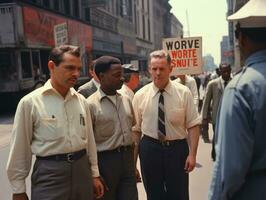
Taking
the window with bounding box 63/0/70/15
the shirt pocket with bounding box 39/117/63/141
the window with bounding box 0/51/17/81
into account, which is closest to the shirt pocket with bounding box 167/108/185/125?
the shirt pocket with bounding box 39/117/63/141

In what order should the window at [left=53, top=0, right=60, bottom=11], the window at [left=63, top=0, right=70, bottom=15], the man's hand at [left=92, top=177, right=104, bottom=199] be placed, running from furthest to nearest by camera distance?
the window at [left=63, top=0, right=70, bottom=15], the window at [left=53, top=0, right=60, bottom=11], the man's hand at [left=92, top=177, right=104, bottom=199]

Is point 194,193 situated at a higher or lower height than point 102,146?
lower

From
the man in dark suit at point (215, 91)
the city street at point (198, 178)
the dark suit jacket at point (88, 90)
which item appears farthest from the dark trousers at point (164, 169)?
the man in dark suit at point (215, 91)

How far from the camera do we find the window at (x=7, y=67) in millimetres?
24672

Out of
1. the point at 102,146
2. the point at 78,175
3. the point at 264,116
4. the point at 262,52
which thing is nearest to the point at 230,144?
the point at 264,116

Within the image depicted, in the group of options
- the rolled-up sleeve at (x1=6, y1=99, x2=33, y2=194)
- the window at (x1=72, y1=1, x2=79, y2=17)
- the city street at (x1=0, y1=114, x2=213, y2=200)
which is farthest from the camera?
the window at (x1=72, y1=1, x2=79, y2=17)

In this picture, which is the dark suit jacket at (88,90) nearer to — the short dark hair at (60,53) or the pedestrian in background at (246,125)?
the short dark hair at (60,53)

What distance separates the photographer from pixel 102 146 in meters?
4.51

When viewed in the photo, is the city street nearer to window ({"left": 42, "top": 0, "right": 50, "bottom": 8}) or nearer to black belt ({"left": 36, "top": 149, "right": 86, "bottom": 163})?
black belt ({"left": 36, "top": 149, "right": 86, "bottom": 163})

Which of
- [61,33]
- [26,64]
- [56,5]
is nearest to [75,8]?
[56,5]

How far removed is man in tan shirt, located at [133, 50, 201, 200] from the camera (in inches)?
187

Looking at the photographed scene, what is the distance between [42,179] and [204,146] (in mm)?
7568

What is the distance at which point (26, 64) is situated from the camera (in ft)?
86.9

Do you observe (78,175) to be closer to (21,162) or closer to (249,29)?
(21,162)
